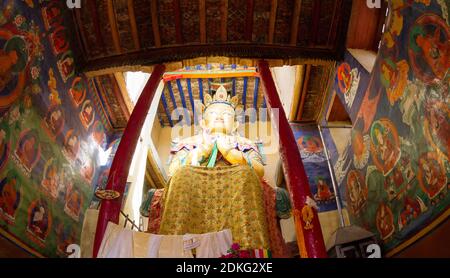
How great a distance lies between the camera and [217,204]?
513 centimetres

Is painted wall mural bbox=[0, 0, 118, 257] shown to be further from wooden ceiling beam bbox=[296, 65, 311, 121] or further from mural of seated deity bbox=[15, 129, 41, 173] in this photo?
wooden ceiling beam bbox=[296, 65, 311, 121]

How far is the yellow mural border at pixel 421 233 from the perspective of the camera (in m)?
3.01

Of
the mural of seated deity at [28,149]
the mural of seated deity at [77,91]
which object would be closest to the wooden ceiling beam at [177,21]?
the mural of seated deity at [77,91]

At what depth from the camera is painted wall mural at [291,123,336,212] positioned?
645 cm

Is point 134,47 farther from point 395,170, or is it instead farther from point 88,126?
point 395,170

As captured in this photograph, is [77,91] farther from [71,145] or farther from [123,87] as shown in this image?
[123,87]

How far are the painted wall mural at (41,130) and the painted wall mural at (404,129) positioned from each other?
4823mm

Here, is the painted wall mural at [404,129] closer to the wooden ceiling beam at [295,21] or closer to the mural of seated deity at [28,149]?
the wooden ceiling beam at [295,21]

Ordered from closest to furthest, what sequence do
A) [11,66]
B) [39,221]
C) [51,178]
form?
[11,66], [39,221], [51,178]

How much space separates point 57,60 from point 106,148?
2674mm

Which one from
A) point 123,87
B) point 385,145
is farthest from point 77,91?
point 385,145

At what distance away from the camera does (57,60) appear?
534cm

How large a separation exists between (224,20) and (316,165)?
3670 mm

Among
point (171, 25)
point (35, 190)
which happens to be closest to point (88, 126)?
point (35, 190)
